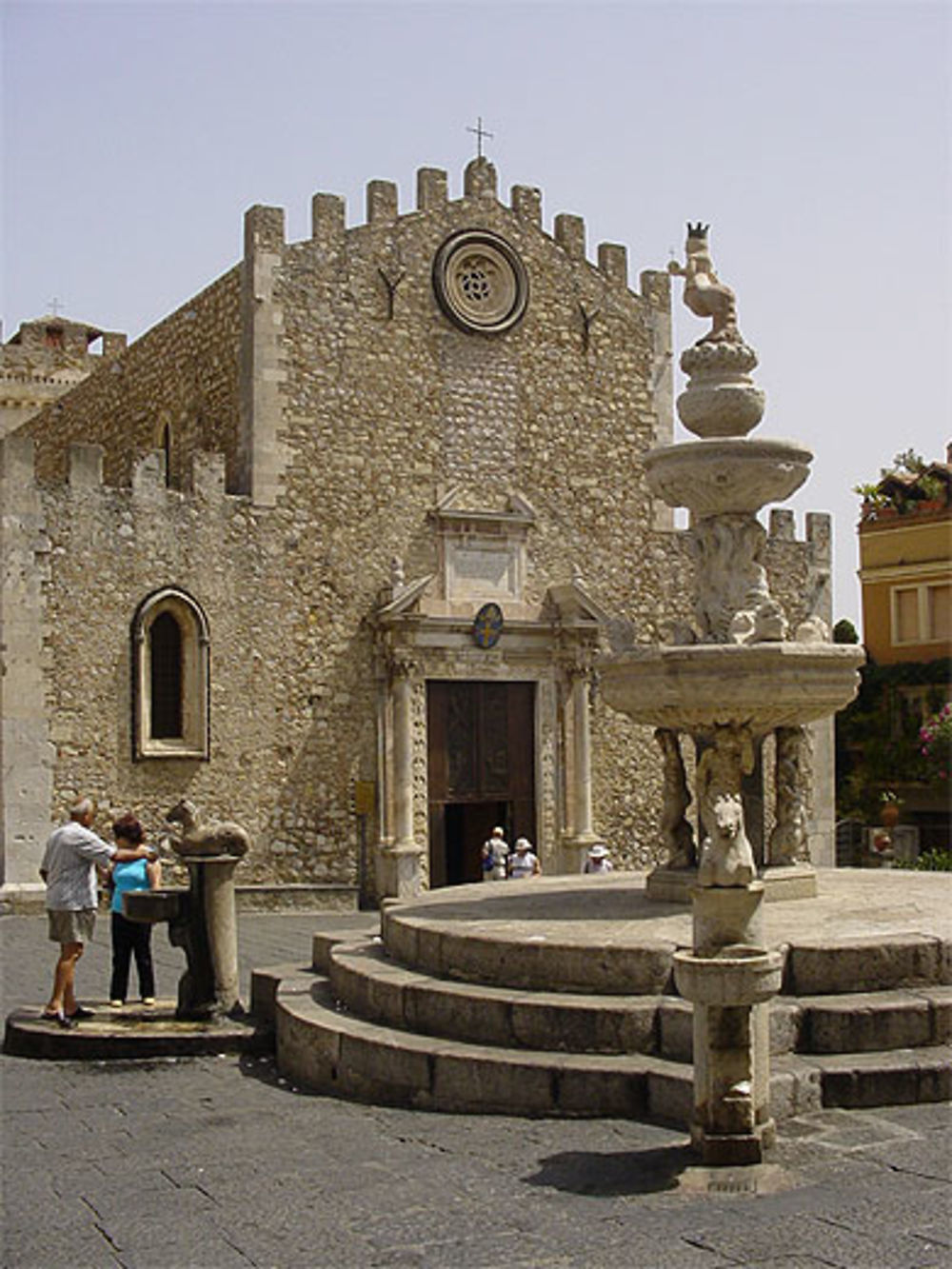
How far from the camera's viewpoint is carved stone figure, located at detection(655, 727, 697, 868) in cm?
1065

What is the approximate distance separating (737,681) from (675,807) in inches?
61.8

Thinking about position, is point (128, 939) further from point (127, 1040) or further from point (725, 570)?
point (725, 570)

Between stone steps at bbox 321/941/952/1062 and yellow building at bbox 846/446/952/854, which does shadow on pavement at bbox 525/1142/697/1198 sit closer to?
stone steps at bbox 321/941/952/1062

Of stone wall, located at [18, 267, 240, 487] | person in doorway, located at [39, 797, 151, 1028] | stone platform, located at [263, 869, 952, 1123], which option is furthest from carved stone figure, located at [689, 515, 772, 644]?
stone wall, located at [18, 267, 240, 487]

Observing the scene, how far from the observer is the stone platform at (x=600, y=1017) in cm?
747

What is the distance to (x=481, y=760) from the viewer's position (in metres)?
22.5

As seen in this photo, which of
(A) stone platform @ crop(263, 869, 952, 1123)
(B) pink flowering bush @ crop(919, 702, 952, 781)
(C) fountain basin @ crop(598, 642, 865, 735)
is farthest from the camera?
(B) pink flowering bush @ crop(919, 702, 952, 781)


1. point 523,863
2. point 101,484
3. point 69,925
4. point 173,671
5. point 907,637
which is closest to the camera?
point 69,925

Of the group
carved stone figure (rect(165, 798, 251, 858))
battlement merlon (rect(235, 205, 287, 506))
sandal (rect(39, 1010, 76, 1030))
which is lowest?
sandal (rect(39, 1010, 76, 1030))

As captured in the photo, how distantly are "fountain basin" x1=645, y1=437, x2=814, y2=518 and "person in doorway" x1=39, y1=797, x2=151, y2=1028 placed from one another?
4.53 m

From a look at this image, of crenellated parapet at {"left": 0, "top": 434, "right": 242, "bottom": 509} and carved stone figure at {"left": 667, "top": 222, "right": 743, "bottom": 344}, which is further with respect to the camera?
crenellated parapet at {"left": 0, "top": 434, "right": 242, "bottom": 509}

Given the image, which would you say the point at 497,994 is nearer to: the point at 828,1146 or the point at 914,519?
the point at 828,1146

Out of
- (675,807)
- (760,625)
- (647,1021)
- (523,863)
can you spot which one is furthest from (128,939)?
(523,863)

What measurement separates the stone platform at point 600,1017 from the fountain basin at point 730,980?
0.77 metres
